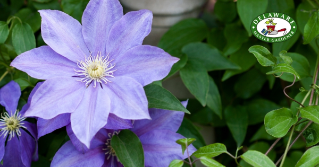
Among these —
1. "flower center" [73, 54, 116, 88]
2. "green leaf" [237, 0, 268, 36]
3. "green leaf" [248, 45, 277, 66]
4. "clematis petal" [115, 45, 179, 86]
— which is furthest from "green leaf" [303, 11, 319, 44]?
"flower center" [73, 54, 116, 88]

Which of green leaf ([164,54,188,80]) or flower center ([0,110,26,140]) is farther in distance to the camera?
green leaf ([164,54,188,80])

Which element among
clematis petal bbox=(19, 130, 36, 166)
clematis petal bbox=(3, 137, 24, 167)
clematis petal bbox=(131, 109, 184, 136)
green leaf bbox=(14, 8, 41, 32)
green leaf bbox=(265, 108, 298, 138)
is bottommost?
clematis petal bbox=(3, 137, 24, 167)

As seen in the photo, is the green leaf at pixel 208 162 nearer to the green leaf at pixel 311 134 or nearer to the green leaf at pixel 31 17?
the green leaf at pixel 311 134

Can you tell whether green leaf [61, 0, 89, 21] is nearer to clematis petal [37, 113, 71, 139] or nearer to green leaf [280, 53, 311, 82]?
clematis petal [37, 113, 71, 139]

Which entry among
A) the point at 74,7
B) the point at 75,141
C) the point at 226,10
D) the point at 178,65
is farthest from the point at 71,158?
the point at 226,10

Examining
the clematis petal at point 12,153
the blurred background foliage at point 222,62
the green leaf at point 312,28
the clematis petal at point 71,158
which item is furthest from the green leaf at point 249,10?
the clematis petal at point 12,153

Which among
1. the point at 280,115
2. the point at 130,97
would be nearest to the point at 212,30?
the point at 280,115

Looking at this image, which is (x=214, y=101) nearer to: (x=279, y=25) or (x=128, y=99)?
(x=279, y=25)

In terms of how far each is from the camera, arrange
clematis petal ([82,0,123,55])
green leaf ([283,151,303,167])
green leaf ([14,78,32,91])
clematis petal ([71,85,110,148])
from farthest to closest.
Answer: green leaf ([283,151,303,167]), green leaf ([14,78,32,91]), clematis petal ([82,0,123,55]), clematis petal ([71,85,110,148])

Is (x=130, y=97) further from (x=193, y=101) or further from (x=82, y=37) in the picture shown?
(x=193, y=101)
